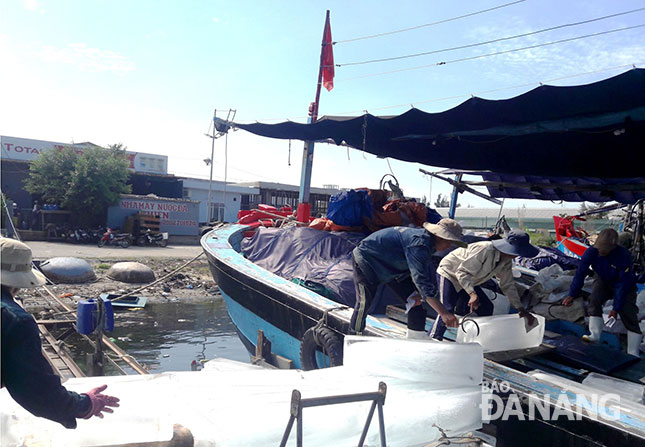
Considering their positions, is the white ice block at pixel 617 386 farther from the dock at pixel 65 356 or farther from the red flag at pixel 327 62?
the red flag at pixel 327 62

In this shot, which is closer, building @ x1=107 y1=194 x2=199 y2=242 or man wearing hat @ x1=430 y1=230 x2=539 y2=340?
man wearing hat @ x1=430 y1=230 x2=539 y2=340

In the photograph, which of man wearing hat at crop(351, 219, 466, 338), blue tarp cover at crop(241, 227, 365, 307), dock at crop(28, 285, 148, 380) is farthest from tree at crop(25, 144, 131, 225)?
man wearing hat at crop(351, 219, 466, 338)

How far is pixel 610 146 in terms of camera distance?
211 inches

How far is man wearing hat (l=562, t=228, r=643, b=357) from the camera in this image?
168 inches

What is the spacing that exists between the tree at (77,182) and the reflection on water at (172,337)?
1280cm

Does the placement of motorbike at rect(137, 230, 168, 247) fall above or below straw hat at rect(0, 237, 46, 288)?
below

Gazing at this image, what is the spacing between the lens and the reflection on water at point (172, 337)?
7.95m

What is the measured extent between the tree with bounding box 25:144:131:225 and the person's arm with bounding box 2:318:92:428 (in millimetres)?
22502

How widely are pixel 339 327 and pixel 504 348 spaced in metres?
1.34

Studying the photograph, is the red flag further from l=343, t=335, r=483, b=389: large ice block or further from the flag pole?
l=343, t=335, r=483, b=389: large ice block

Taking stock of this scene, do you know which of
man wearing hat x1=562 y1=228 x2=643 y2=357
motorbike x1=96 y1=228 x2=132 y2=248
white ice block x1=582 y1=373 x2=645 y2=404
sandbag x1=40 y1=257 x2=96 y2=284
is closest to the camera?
white ice block x1=582 y1=373 x2=645 y2=404

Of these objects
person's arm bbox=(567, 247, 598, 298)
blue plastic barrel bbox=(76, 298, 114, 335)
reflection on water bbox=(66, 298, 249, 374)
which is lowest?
reflection on water bbox=(66, 298, 249, 374)

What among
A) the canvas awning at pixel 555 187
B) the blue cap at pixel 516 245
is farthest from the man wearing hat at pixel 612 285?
the canvas awning at pixel 555 187

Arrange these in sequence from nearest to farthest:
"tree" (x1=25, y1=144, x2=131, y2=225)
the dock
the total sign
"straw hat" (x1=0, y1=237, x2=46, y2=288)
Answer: "straw hat" (x1=0, y1=237, x2=46, y2=288), the dock, "tree" (x1=25, y1=144, x2=131, y2=225), the total sign
